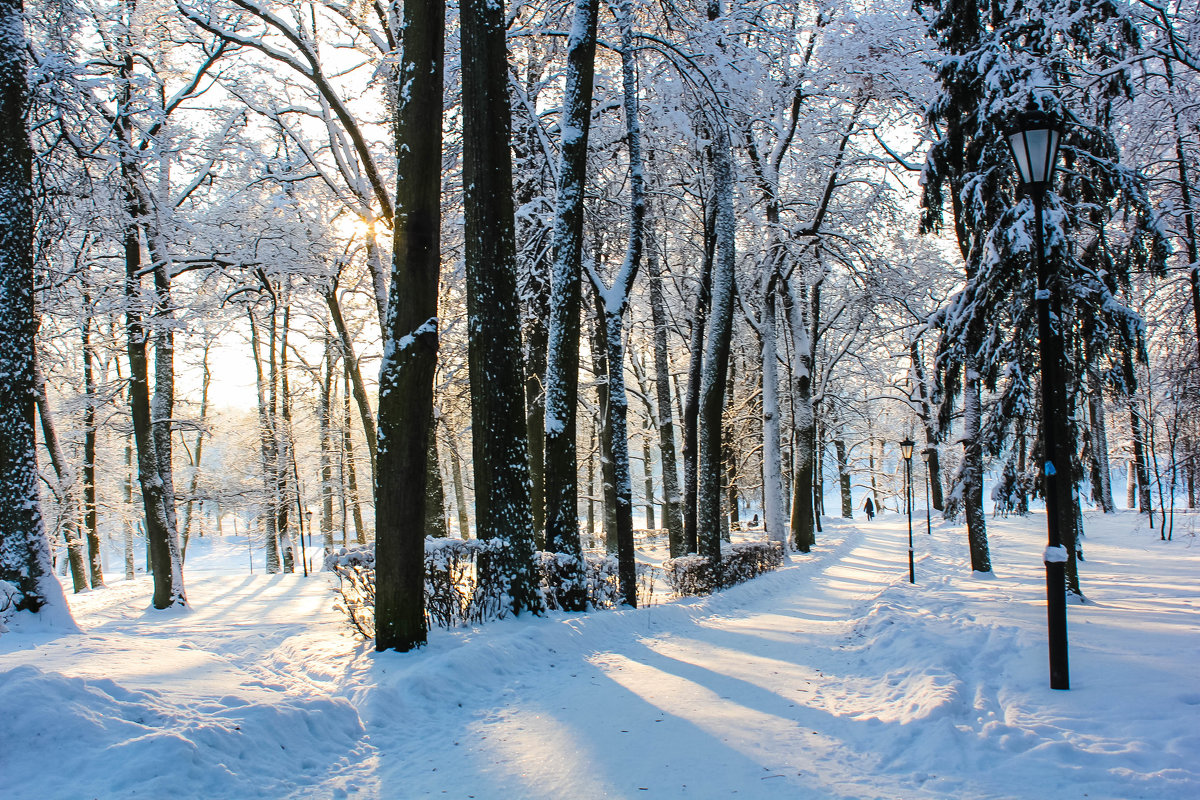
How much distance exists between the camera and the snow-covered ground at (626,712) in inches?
145

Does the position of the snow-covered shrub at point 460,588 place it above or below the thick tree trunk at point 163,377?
below

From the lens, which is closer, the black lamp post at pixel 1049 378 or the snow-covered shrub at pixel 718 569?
the black lamp post at pixel 1049 378

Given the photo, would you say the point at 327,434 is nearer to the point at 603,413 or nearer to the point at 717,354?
the point at 603,413

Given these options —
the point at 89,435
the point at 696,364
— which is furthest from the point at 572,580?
the point at 89,435

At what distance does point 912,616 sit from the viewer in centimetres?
899

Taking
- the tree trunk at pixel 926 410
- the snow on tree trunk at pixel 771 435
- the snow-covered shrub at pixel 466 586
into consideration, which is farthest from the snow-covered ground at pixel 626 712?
the tree trunk at pixel 926 410

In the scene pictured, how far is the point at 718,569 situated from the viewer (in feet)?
41.7

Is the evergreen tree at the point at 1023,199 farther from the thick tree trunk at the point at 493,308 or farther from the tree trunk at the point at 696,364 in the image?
the thick tree trunk at the point at 493,308

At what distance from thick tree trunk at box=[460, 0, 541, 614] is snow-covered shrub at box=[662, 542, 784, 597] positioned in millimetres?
4727

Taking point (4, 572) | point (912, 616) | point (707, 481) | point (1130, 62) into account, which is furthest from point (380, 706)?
point (1130, 62)

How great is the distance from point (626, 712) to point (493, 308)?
4692 millimetres

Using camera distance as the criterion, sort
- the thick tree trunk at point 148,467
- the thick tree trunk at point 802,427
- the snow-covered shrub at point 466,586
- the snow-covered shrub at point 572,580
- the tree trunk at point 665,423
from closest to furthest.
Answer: the snow-covered shrub at point 466,586, the snow-covered shrub at point 572,580, the thick tree trunk at point 148,467, the tree trunk at point 665,423, the thick tree trunk at point 802,427

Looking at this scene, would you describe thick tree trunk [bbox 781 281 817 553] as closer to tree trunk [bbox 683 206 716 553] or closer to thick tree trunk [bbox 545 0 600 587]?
tree trunk [bbox 683 206 716 553]

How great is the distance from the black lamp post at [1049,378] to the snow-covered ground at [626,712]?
15.9 inches
